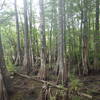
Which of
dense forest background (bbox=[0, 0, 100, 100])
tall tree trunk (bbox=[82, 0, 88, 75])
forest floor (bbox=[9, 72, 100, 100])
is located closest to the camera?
forest floor (bbox=[9, 72, 100, 100])

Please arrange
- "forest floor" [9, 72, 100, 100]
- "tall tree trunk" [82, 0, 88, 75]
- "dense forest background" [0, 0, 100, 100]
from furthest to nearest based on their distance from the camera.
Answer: "tall tree trunk" [82, 0, 88, 75] → "dense forest background" [0, 0, 100, 100] → "forest floor" [9, 72, 100, 100]

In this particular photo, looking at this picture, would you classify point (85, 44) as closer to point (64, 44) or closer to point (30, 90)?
point (64, 44)

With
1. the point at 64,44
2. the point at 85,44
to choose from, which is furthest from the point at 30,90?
the point at 85,44

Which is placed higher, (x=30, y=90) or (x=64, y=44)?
(x=64, y=44)

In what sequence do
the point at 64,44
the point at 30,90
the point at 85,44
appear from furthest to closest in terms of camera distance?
the point at 85,44 → the point at 64,44 → the point at 30,90

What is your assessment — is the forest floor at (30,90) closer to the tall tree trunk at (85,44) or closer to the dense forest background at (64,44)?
the dense forest background at (64,44)

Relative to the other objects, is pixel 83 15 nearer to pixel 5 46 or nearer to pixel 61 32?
pixel 61 32

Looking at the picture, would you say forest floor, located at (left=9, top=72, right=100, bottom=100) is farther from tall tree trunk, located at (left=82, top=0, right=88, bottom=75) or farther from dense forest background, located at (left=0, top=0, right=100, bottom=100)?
tall tree trunk, located at (left=82, top=0, right=88, bottom=75)

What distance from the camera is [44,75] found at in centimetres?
668

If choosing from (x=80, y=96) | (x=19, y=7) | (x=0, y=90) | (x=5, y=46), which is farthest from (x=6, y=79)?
(x=5, y=46)

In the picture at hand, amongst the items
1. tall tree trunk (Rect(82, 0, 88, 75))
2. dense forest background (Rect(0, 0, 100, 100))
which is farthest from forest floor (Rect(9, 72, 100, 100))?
tall tree trunk (Rect(82, 0, 88, 75))

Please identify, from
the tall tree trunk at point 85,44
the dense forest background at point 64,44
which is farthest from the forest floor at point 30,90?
the tall tree trunk at point 85,44

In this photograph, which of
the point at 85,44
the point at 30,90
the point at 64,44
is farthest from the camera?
the point at 85,44

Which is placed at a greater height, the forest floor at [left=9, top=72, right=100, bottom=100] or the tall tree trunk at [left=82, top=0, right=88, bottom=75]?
the tall tree trunk at [left=82, top=0, right=88, bottom=75]
